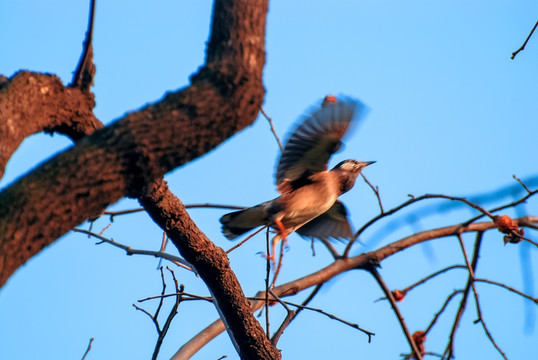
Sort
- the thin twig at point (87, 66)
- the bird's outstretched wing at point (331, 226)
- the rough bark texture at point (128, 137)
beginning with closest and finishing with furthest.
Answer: the rough bark texture at point (128, 137) → the thin twig at point (87, 66) → the bird's outstretched wing at point (331, 226)

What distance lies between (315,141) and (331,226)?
3.71 ft

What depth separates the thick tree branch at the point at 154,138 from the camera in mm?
1712

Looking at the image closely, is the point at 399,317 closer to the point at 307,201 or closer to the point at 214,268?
the point at 307,201

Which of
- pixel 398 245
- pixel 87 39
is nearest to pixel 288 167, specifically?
pixel 398 245

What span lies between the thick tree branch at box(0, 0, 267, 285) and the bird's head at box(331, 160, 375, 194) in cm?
329

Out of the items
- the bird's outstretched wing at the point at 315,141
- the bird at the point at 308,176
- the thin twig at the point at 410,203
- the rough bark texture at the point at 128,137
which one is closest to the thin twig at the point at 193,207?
the bird at the point at 308,176

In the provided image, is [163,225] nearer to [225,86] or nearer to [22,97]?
[22,97]

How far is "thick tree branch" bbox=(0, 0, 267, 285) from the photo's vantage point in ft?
5.62

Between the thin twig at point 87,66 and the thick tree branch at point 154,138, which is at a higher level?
the thin twig at point 87,66

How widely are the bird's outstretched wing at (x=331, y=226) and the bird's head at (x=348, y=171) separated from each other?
0.30 m

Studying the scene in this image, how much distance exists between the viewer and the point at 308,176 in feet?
16.5

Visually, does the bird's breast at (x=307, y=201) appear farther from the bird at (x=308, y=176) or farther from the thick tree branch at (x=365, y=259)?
the thick tree branch at (x=365, y=259)

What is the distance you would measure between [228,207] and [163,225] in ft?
5.37

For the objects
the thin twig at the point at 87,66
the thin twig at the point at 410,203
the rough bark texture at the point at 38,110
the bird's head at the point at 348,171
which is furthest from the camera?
the bird's head at the point at 348,171
